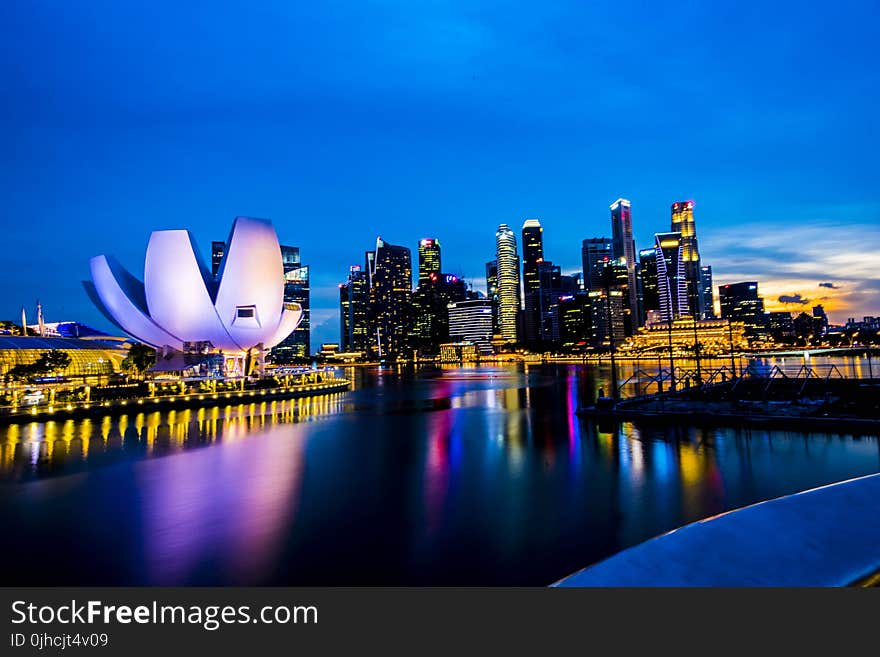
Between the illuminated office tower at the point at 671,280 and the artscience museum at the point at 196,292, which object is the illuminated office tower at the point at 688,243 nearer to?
the illuminated office tower at the point at 671,280

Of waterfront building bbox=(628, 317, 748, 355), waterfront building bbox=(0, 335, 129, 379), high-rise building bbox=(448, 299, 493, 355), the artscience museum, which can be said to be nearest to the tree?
waterfront building bbox=(0, 335, 129, 379)

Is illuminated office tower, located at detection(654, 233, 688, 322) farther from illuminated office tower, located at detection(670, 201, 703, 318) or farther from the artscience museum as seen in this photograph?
the artscience museum

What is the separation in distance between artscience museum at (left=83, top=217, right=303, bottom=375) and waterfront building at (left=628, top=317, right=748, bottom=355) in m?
82.4

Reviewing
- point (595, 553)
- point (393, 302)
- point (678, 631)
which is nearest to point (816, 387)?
point (595, 553)

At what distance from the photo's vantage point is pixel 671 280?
5861 inches

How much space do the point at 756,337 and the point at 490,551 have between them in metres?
142

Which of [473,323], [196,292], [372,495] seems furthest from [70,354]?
[473,323]

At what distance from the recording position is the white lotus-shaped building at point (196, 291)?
3139 centimetres

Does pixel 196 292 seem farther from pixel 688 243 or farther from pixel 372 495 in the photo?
pixel 688 243

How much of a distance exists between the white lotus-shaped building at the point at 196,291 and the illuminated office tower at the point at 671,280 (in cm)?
11873

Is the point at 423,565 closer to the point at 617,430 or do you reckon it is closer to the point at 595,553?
the point at 595,553

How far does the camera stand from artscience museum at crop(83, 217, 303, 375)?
31391mm

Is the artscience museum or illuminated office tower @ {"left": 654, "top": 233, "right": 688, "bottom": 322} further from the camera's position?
illuminated office tower @ {"left": 654, "top": 233, "right": 688, "bottom": 322}

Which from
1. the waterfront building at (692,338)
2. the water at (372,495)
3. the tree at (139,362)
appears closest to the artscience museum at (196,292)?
the tree at (139,362)
